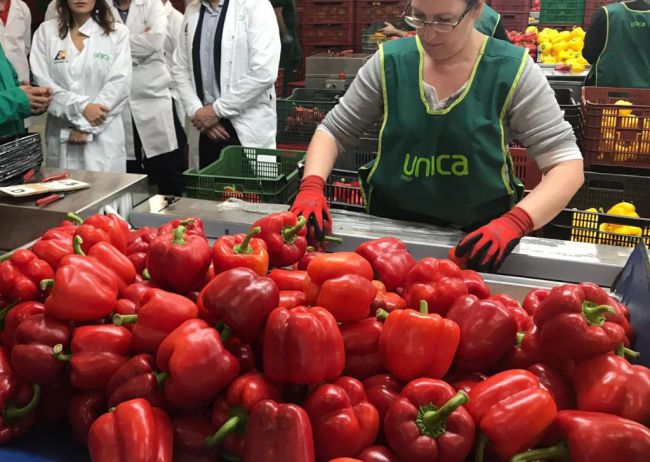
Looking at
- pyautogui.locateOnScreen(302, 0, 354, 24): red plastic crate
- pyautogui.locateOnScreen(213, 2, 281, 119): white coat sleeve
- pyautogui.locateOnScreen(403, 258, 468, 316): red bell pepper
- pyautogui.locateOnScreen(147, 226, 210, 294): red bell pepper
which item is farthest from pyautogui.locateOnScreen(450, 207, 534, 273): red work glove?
pyautogui.locateOnScreen(302, 0, 354, 24): red plastic crate

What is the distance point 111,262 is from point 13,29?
19.7 ft

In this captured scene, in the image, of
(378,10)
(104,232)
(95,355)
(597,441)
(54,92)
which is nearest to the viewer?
(597,441)

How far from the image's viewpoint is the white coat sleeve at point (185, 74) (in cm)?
462

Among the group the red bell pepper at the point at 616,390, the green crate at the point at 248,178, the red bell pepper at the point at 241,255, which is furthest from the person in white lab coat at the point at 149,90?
the red bell pepper at the point at 616,390

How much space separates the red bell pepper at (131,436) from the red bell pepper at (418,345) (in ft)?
1.35

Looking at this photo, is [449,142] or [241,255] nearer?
[241,255]

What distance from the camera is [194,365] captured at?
1.13m

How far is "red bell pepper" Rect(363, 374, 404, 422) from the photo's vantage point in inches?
45.8

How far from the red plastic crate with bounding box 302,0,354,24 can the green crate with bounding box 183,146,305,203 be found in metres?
5.84

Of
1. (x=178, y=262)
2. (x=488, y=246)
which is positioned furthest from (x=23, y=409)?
(x=488, y=246)

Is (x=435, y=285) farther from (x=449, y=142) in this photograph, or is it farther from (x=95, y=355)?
(x=449, y=142)

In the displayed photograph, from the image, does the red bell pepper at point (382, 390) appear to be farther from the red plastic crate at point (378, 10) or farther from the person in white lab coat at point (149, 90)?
the red plastic crate at point (378, 10)

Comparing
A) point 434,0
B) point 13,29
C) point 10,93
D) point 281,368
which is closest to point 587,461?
point 281,368

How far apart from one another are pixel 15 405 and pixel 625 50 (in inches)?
199
